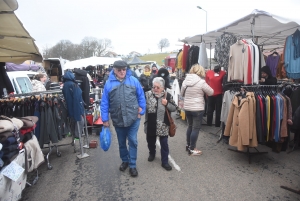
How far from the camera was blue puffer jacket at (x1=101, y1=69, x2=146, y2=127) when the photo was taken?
360 centimetres

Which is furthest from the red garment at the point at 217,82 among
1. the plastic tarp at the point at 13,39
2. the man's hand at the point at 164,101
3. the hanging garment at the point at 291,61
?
the plastic tarp at the point at 13,39

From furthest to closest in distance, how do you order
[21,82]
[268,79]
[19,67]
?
[19,67]
[21,82]
[268,79]

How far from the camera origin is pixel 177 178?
12.2 feet

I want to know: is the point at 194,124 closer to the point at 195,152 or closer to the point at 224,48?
the point at 195,152

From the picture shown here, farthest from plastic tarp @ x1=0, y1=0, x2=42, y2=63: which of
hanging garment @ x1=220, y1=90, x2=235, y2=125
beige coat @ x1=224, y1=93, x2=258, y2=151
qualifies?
hanging garment @ x1=220, y1=90, x2=235, y2=125

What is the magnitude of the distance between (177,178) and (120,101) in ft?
5.44

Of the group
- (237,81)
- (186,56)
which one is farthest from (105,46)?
(237,81)

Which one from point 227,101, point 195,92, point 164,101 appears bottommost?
point 227,101

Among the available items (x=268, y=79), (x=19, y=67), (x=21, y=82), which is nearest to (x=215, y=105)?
(x=268, y=79)

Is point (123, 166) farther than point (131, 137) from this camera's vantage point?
Yes

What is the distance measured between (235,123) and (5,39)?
4.01 m

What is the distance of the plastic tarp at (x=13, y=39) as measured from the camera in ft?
8.55

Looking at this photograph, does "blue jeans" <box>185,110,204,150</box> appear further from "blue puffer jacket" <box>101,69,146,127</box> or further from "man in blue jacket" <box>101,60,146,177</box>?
"blue puffer jacket" <box>101,69,146,127</box>

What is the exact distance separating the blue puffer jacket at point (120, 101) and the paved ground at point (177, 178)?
1.07m
